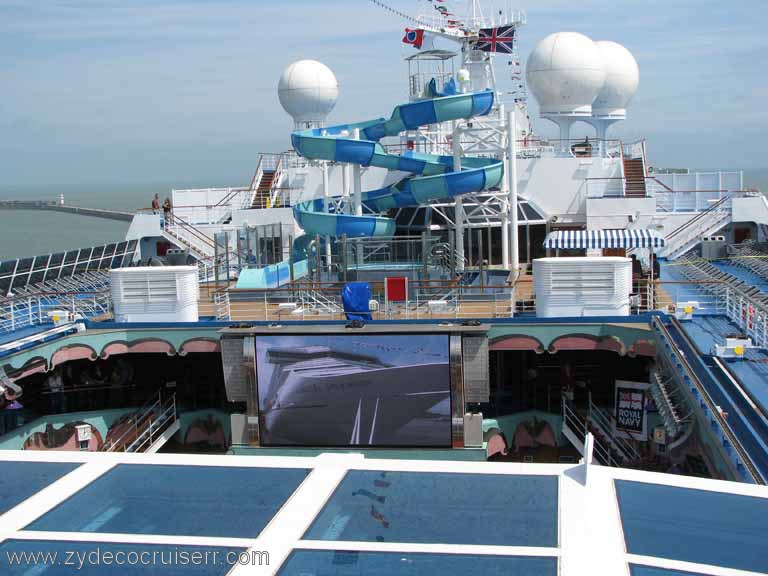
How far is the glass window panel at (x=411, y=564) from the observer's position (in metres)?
4.31

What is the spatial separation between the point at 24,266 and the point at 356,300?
12246 mm

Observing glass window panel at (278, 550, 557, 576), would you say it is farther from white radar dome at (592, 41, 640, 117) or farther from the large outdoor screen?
white radar dome at (592, 41, 640, 117)

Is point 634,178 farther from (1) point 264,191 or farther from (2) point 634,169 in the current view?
(1) point 264,191

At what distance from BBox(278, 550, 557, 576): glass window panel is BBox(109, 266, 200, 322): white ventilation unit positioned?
16327 millimetres

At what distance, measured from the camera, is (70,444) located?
20.4m

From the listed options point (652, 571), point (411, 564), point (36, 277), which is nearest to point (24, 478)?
point (411, 564)

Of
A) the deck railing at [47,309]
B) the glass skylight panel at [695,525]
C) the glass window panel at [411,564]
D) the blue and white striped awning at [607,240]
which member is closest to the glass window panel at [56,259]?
the deck railing at [47,309]

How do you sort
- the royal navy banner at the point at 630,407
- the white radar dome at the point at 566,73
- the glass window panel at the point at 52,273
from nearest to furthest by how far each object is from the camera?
1. the royal navy banner at the point at 630,407
2. the glass window panel at the point at 52,273
3. the white radar dome at the point at 566,73

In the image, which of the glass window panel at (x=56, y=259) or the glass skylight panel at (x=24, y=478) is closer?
the glass skylight panel at (x=24, y=478)

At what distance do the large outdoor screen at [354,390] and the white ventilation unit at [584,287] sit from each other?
3229 mm

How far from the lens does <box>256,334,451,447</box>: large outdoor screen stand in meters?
17.5

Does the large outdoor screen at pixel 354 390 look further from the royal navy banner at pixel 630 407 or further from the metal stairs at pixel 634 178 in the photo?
the metal stairs at pixel 634 178

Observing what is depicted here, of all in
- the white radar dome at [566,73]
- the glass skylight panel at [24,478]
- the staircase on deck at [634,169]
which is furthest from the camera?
the white radar dome at [566,73]

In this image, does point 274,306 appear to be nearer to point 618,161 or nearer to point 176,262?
point 176,262
